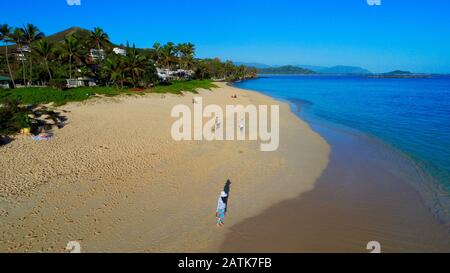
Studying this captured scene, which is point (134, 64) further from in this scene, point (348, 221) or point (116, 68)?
point (348, 221)

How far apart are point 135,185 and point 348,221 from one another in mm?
8615

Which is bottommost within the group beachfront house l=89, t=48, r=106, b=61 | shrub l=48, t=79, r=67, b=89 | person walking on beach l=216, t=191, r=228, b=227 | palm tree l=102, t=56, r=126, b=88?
person walking on beach l=216, t=191, r=228, b=227

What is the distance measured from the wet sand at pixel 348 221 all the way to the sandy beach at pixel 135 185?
0.65 meters

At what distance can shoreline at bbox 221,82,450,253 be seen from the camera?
7820 millimetres

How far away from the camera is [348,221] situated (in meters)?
9.01

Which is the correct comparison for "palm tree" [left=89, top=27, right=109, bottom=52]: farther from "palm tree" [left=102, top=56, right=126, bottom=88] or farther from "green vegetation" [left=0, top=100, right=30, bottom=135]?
"green vegetation" [left=0, top=100, right=30, bottom=135]

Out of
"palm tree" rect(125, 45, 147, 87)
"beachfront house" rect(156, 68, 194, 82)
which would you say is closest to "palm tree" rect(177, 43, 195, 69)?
"beachfront house" rect(156, 68, 194, 82)

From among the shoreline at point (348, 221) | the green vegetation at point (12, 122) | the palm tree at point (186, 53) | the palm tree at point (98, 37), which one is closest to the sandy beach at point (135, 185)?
the shoreline at point (348, 221)

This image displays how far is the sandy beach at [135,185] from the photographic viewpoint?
7.88 meters

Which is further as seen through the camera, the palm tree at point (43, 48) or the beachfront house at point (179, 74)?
the beachfront house at point (179, 74)

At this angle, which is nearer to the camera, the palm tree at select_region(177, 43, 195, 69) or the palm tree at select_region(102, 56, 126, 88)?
the palm tree at select_region(102, 56, 126, 88)

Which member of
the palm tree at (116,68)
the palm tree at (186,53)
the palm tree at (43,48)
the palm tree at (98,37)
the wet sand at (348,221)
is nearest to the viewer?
the wet sand at (348,221)

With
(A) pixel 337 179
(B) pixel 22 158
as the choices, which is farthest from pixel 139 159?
(A) pixel 337 179

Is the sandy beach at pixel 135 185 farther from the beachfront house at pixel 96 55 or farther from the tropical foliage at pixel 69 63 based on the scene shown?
the beachfront house at pixel 96 55
